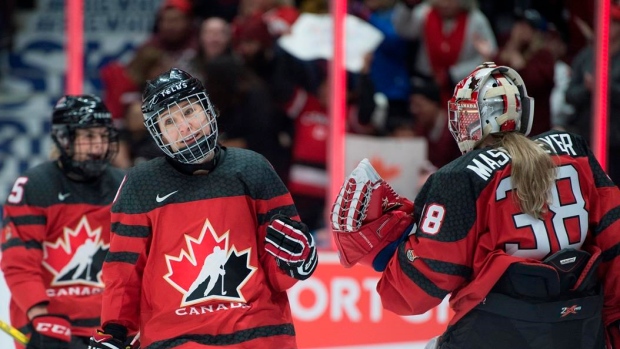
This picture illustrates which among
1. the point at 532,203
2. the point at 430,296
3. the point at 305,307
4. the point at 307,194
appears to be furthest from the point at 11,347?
the point at 532,203

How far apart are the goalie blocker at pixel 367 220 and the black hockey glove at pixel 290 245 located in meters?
0.13

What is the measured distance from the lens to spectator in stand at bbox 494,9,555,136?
4.70 metres

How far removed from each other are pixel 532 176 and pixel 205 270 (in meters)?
0.80

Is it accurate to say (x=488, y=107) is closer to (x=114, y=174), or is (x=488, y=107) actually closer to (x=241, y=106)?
(x=114, y=174)

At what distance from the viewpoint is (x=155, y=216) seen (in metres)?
2.41

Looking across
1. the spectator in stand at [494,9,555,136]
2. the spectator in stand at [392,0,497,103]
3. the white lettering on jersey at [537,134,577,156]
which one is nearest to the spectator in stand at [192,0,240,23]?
the spectator in stand at [392,0,497,103]

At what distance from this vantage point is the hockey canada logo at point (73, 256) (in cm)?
311

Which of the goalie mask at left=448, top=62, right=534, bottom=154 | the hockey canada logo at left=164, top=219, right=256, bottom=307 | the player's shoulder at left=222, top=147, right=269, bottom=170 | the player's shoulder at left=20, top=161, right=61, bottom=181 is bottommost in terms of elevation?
the hockey canada logo at left=164, top=219, right=256, bottom=307

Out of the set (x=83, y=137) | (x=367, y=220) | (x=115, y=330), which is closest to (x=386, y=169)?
(x=83, y=137)

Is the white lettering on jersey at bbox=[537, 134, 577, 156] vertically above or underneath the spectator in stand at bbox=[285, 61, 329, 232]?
above

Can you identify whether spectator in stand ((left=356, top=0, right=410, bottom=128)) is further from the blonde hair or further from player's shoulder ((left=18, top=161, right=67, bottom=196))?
the blonde hair

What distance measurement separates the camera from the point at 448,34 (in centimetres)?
491

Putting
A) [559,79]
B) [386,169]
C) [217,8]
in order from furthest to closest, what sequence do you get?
[217,8]
[559,79]
[386,169]

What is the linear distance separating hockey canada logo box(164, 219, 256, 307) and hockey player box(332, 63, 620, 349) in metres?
0.29
